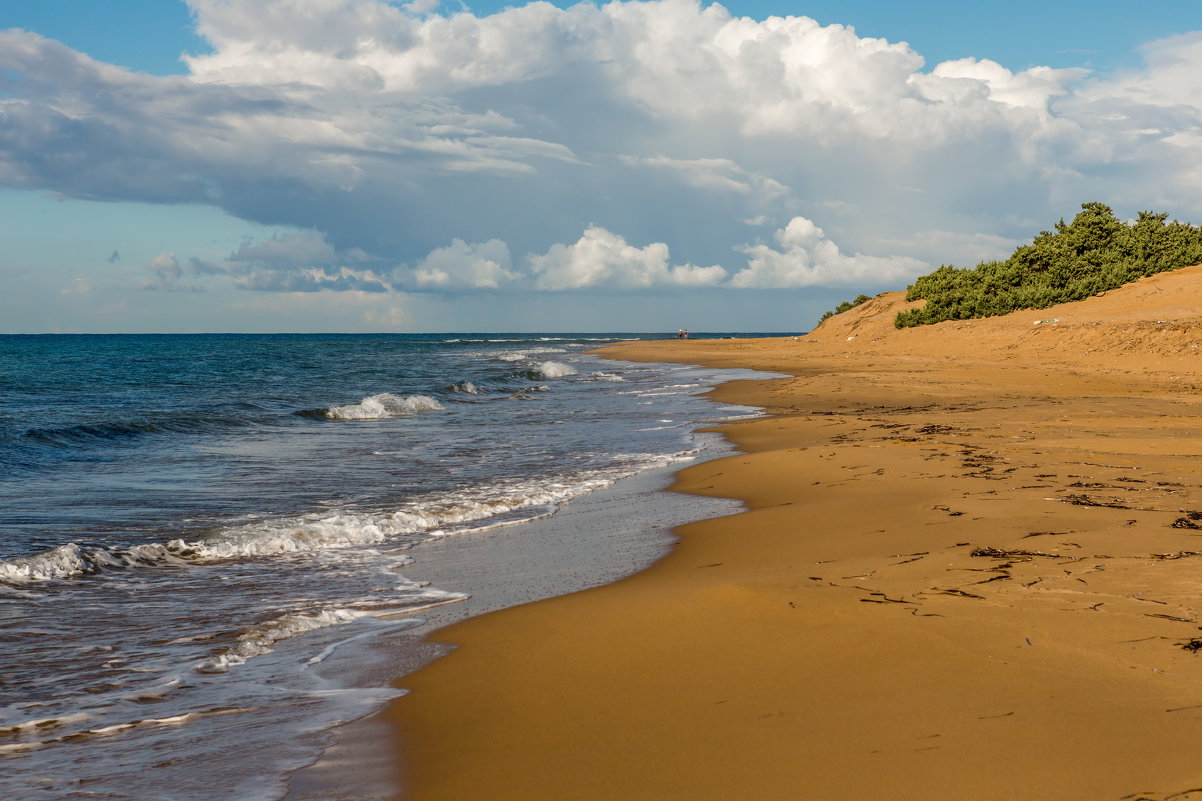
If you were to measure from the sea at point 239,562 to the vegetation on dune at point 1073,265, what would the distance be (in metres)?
22.8

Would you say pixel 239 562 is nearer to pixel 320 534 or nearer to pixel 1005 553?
pixel 320 534

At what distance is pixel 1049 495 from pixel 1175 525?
1592mm

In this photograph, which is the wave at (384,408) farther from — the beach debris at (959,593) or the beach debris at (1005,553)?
the beach debris at (959,593)

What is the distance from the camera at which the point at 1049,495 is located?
8.09 metres

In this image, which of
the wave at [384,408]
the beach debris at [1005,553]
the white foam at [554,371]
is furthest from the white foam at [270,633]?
the white foam at [554,371]

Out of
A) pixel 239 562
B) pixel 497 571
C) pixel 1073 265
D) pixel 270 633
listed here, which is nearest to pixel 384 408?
pixel 239 562

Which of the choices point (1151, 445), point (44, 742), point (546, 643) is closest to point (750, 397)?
point (1151, 445)

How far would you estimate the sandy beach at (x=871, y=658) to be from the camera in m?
3.27

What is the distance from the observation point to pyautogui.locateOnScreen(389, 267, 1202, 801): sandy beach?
129 inches

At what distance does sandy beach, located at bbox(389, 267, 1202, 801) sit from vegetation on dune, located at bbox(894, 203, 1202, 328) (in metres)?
29.7

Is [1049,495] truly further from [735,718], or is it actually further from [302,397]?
[302,397]

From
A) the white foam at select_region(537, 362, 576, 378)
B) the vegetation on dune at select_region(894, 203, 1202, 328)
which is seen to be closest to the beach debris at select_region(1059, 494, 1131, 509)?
the vegetation on dune at select_region(894, 203, 1202, 328)

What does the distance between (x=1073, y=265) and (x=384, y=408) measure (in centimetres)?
3082

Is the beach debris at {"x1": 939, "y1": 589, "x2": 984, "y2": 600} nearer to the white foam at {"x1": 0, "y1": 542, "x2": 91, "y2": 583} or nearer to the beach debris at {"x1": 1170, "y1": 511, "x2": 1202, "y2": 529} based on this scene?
the beach debris at {"x1": 1170, "y1": 511, "x2": 1202, "y2": 529}
